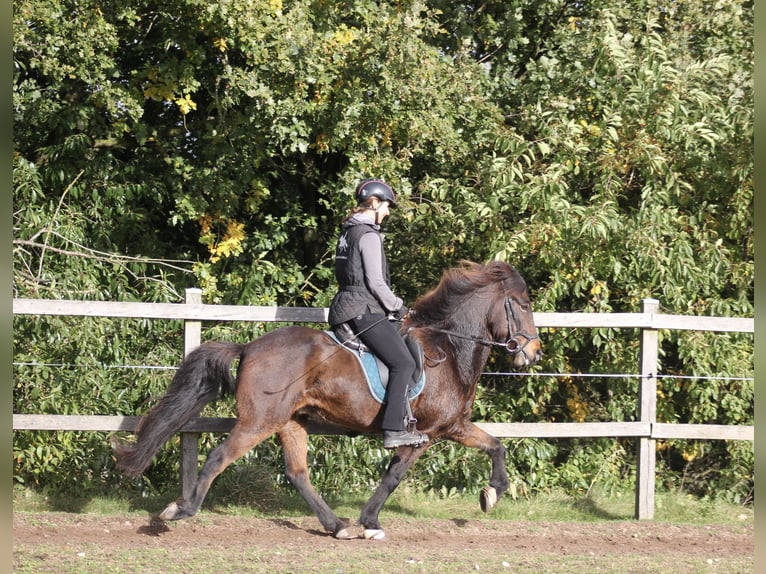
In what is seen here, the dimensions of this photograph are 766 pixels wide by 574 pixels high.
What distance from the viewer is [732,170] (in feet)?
30.1

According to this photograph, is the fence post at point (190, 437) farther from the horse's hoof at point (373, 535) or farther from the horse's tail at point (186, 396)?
the horse's hoof at point (373, 535)

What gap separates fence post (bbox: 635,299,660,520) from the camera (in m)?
7.86

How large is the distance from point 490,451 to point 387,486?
3.01 feet

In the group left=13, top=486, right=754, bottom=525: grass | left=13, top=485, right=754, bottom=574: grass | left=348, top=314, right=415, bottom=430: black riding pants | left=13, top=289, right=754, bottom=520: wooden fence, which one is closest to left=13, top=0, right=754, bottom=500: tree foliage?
left=13, top=486, right=754, bottom=525: grass

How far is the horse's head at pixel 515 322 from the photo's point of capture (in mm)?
6801

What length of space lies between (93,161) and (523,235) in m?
5.02

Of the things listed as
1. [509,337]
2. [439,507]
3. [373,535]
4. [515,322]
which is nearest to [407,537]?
[373,535]

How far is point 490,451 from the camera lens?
7086mm

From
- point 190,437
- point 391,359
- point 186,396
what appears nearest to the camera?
point 391,359

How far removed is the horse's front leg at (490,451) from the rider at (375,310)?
0.56 meters

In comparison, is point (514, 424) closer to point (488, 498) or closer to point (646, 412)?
point (488, 498)

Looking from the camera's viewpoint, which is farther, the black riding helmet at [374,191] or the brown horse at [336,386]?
the black riding helmet at [374,191]

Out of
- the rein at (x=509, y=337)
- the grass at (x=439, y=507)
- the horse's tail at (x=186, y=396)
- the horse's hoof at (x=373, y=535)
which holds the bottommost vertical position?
the grass at (x=439, y=507)

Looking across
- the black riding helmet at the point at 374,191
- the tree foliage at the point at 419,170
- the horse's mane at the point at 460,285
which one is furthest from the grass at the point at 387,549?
the black riding helmet at the point at 374,191
